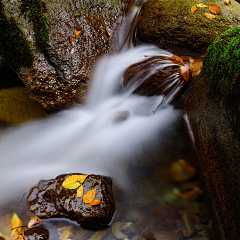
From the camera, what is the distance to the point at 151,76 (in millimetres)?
3730

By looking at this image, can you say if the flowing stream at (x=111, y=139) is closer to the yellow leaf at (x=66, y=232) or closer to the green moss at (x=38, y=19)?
the yellow leaf at (x=66, y=232)

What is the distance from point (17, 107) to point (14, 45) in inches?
47.9

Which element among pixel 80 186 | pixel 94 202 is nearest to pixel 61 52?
pixel 80 186

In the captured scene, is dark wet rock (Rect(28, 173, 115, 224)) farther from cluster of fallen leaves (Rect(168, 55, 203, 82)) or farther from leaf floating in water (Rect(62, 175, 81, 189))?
cluster of fallen leaves (Rect(168, 55, 203, 82))

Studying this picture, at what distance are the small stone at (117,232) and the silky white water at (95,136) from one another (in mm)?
567

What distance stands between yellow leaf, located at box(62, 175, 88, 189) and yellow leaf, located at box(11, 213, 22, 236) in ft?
2.33

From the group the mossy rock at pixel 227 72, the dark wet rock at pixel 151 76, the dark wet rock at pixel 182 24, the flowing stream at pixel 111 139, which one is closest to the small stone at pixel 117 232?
the flowing stream at pixel 111 139

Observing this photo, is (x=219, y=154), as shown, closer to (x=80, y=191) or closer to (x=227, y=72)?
(x=227, y=72)

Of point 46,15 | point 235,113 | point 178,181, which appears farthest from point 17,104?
point 235,113

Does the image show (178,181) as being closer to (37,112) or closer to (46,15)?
(37,112)

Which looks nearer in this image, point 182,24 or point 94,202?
point 94,202

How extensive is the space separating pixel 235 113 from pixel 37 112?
11.7 feet

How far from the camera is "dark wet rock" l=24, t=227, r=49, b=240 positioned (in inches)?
86.5

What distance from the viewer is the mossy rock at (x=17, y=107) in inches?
147
